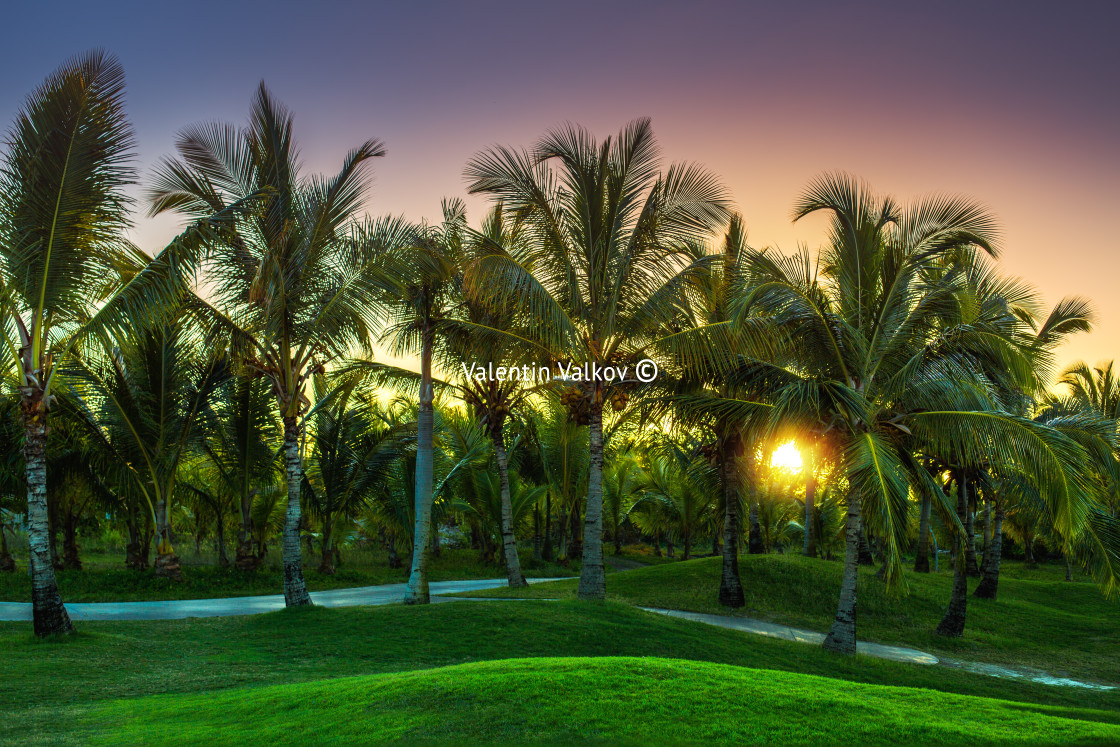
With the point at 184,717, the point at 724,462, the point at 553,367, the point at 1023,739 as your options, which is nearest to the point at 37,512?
the point at 184,717

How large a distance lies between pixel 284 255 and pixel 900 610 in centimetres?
1605

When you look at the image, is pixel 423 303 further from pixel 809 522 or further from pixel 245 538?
pixel 809 522

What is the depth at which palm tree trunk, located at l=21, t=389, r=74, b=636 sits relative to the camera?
891 cm

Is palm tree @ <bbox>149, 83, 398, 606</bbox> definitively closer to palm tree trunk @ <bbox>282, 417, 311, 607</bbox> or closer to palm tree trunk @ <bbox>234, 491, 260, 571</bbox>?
palm tree trunk @ <bbox>282, 417, 311, 607</bbox>

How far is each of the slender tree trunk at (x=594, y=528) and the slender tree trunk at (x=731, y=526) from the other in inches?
155

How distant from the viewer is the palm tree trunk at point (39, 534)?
8.91 metres

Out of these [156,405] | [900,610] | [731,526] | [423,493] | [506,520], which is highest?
[156,405]

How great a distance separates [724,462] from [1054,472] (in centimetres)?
713

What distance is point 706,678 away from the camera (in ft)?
19.4

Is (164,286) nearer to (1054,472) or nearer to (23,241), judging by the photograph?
(23,241)

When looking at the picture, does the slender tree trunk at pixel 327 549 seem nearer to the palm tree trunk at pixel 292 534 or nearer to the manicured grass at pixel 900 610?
the manicured grass at pixel 900 610

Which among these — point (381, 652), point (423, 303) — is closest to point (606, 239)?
point (423, 303)

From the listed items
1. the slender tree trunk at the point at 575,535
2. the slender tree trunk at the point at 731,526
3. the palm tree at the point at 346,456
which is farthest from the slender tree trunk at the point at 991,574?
the palm tree at the point at 346,456

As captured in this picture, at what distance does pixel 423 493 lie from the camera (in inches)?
506
